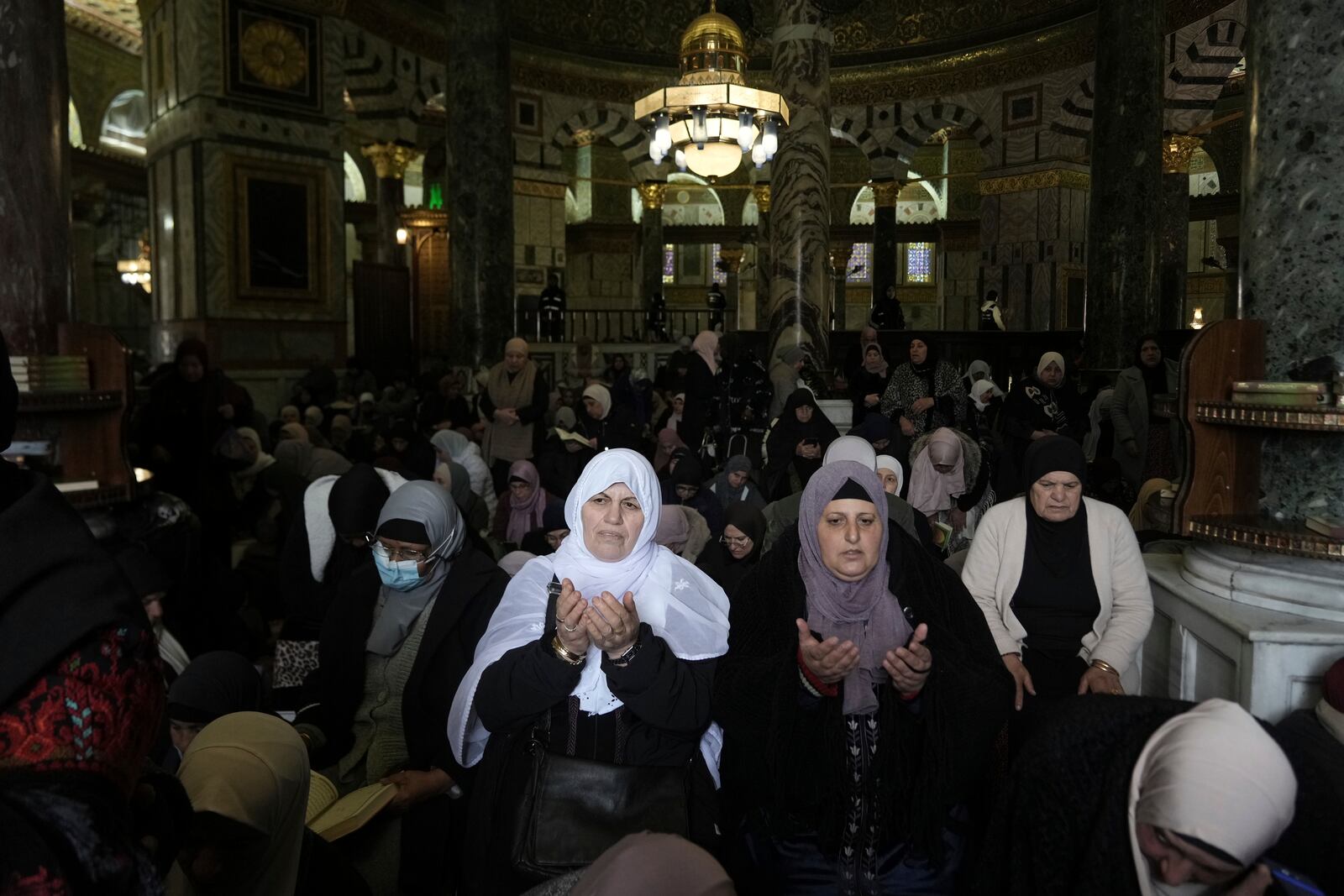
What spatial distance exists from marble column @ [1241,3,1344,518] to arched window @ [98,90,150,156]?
1856 centimetres

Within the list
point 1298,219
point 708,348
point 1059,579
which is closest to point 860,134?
point 708,348

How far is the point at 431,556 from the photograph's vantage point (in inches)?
112

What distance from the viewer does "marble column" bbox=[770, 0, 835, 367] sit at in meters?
8.88

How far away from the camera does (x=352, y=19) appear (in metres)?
12.8

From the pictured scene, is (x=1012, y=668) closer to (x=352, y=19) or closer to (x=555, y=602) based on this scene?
(x=555, y=602)

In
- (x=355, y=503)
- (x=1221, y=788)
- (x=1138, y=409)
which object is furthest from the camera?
(x=1138, y=409)

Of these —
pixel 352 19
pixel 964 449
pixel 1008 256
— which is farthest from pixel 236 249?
pixel 1008 256

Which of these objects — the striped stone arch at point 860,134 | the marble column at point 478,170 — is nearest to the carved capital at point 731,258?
the striped stone arch at point 860,134

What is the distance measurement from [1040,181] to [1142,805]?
611 inches

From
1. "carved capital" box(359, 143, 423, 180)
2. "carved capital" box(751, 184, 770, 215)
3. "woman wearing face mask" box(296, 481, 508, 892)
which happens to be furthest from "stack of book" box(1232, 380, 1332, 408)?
"carved capital" box(751, 184, 770, 215)

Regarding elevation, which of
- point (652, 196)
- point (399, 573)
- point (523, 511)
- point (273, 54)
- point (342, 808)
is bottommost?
point (342, 808)

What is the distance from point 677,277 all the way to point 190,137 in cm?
1695

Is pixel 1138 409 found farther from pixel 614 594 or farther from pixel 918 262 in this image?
pixel 918 262

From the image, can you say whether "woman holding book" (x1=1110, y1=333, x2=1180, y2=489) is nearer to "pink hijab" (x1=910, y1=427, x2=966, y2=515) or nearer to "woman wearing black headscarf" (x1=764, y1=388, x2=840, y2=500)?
"pink hijab" (x1=910, y1=427, x2=966, y2=515)
